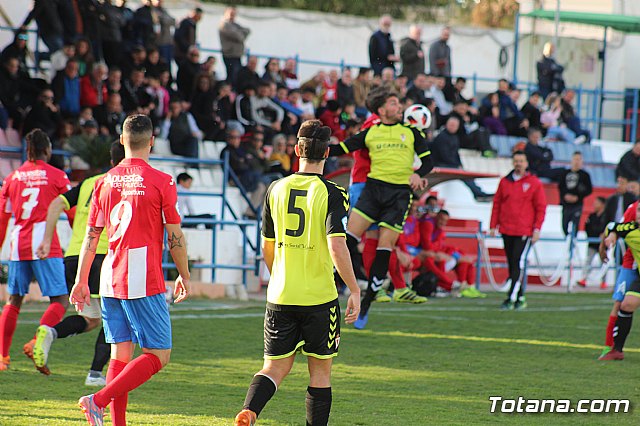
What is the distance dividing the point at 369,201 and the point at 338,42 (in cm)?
1874

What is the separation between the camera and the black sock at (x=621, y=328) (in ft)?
35.2

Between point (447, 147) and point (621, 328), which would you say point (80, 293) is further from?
point (447, 147)

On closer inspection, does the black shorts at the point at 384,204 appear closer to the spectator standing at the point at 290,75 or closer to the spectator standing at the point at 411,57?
the spectator standing at the point at 290,75

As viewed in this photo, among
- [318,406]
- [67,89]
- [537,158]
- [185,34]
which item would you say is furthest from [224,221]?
[318,406]

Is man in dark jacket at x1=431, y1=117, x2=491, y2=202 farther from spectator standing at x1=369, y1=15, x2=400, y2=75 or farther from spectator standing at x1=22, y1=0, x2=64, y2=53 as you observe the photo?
spectator standing at x1=22, y1=0, x2=64, y2=53

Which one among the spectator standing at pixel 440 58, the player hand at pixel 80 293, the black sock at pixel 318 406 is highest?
the spectator standing at pixel 440 58

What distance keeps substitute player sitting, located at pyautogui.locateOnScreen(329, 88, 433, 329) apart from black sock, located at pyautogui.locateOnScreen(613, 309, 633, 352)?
7.75 ft

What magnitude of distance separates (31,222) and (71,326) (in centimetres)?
123

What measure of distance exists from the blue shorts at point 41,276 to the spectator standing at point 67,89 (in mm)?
8589

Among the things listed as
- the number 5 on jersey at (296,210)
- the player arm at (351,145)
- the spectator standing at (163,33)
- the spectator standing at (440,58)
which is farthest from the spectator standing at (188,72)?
the number 5 on jersey at (296,210)

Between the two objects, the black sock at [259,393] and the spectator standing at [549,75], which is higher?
the spectator standing at [549,75]

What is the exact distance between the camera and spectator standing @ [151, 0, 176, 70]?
823 inches

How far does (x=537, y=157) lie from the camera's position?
24.3 metres

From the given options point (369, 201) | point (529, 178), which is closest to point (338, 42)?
point (529, 178)
